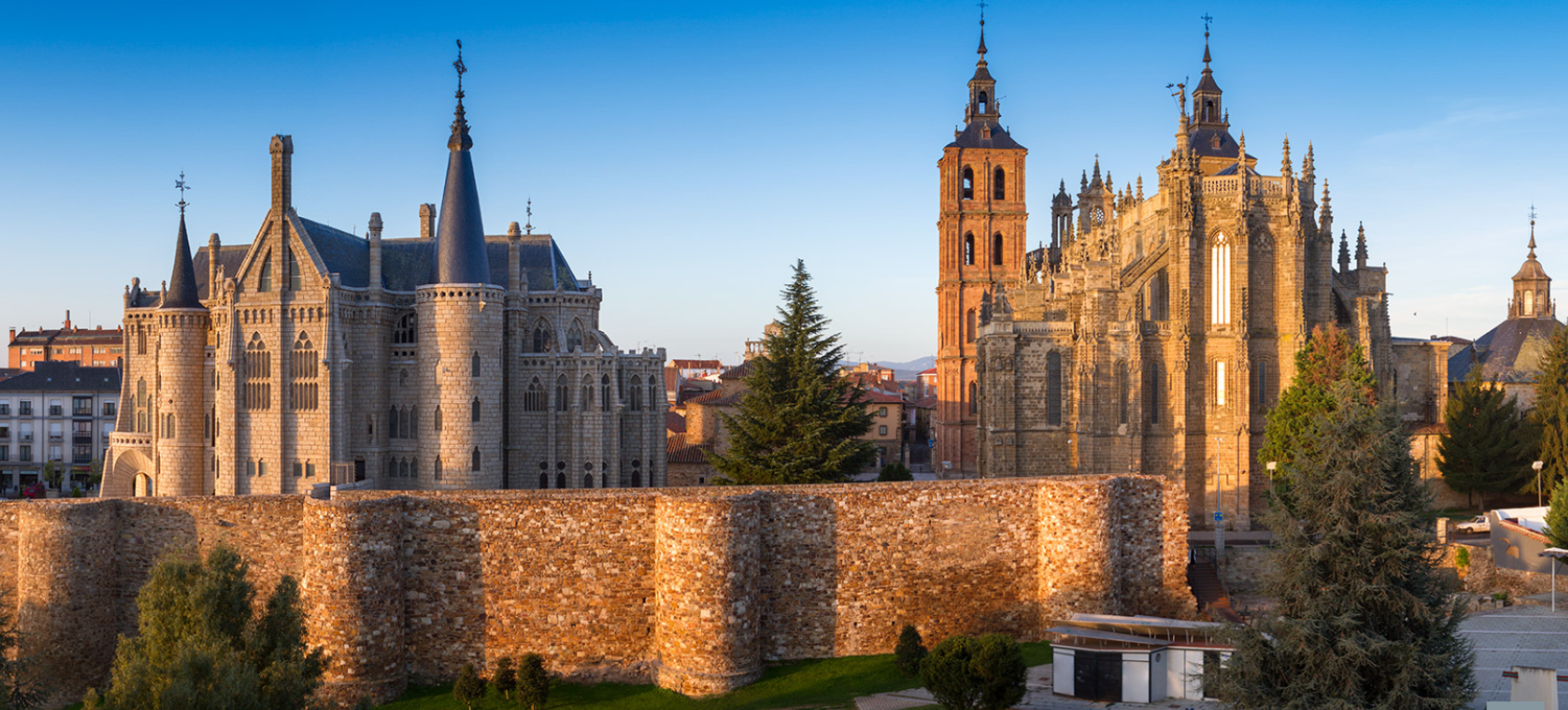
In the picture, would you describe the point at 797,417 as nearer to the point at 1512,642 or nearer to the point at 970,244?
the point at 1512,642

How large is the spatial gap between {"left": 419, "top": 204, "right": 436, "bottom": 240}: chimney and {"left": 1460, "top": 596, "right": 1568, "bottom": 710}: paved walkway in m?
44.0

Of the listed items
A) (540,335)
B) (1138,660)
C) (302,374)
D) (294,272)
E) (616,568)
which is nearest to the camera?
(1138,660)

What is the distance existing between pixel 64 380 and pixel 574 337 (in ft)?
147

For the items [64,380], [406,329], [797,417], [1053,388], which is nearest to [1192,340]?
[1053,388]

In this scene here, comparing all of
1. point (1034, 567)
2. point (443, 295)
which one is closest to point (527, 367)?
point (443, 295)

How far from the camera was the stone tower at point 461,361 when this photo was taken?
148 feet

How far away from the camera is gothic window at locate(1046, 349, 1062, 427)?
4928 centimetres

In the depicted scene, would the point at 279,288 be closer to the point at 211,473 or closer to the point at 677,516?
the point at 211,473

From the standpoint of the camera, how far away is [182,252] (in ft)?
156

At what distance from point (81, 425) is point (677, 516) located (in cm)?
6337

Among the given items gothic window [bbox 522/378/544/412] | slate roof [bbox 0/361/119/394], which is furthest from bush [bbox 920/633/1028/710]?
slate roof [bbox 0/361/119/394]

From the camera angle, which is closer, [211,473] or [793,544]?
[793,544]

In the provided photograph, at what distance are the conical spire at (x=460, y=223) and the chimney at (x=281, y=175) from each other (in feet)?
19.4

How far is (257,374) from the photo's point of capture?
45938 millimetres
